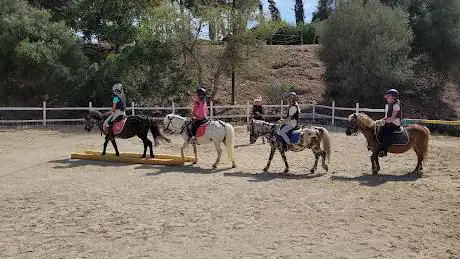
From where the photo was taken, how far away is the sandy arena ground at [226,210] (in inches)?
243

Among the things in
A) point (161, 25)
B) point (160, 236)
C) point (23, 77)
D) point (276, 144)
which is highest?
point (161, 25)

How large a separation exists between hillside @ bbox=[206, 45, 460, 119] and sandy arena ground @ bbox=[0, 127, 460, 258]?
43.7 feet

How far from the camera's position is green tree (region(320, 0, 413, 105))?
2472 cm

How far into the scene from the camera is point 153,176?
35.5 feet

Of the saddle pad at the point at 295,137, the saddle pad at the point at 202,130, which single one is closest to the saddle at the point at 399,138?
the saddle pad at the point at 295,137

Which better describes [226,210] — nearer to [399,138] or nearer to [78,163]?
[399,138]

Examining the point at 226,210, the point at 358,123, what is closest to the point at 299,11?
the point at 358,123

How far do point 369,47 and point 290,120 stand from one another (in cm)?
1547

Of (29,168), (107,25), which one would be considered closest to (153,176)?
(29,168)

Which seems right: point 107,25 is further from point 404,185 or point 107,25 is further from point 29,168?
point 404,185

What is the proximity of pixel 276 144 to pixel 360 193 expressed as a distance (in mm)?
2676

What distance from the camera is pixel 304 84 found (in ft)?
98.7

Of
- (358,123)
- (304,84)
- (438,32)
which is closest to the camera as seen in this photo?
(358,123)

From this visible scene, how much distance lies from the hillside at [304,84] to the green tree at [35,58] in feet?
22.0
